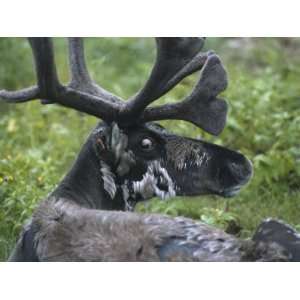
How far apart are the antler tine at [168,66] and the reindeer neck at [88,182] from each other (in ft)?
1.17

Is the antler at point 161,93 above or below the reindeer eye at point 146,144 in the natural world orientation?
above

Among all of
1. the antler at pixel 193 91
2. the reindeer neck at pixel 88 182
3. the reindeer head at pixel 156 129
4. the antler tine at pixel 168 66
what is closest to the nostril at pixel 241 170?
the reindeer head at pixel 156 129

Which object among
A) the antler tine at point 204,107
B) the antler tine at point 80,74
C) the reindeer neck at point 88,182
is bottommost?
the reindeer neck at point 88,182

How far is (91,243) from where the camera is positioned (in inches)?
199

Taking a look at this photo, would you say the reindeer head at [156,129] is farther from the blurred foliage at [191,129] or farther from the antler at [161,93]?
the blurred foliage at [191,129]

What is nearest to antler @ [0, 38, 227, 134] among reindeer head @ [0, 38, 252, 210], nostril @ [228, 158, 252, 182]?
reindeer head @ [0, 38, 252, 210]

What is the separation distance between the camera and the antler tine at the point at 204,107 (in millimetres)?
5555

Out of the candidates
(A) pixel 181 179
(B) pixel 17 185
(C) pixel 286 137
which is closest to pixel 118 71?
(C) pixel 286 137

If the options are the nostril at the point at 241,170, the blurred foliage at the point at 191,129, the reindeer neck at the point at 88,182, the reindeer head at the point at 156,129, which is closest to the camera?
the reindeer head at the point at 156,129

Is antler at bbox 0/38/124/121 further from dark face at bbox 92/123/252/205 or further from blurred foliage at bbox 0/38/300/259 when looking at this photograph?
blurred foliage at bbox 0/38/300/259

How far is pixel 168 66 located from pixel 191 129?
A: 8.95 feet

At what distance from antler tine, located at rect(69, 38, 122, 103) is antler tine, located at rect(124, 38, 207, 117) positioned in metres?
0.28

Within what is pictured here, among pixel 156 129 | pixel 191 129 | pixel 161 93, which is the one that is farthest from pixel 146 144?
pixel 191 129

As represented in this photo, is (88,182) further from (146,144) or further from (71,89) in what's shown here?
(71,89)
